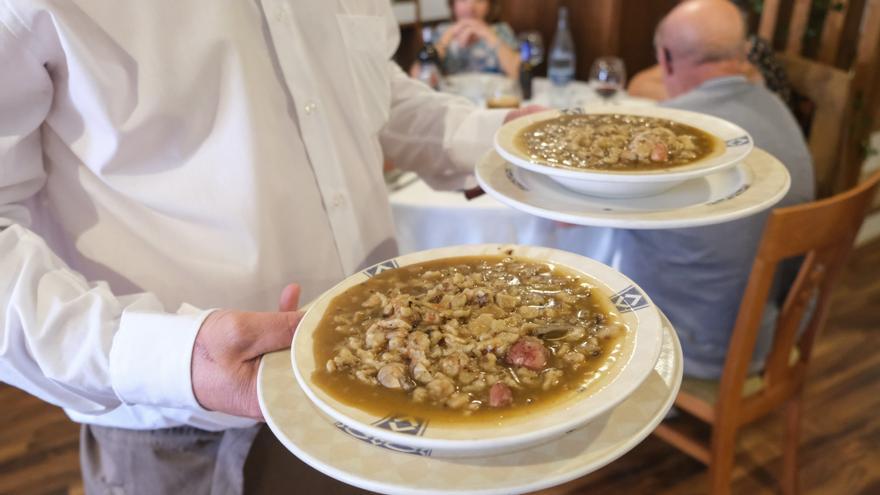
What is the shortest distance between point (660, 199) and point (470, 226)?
1.03 meters

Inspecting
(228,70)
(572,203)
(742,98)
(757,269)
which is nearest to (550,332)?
(572,203)

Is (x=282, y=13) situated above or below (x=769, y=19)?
above

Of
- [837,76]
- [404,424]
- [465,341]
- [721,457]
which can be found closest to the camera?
[404,424]

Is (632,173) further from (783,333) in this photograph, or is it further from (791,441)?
(791,441)

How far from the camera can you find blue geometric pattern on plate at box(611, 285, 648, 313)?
854 mm

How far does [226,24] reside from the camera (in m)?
1.06

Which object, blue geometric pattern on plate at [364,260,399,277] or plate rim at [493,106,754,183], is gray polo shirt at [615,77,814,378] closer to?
plate rim at [493,106,754,183]

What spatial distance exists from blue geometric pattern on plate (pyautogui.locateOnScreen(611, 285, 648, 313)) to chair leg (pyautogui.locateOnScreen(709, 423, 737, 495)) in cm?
136

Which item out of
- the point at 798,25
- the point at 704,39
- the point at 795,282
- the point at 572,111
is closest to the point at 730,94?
the point at 704,39

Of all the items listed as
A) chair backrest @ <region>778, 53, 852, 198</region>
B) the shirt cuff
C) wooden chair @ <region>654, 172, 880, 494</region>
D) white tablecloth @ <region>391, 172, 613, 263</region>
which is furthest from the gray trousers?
chair backrest @ <region>778, 53, 852, 198</region>

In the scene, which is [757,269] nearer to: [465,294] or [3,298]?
[465,294]

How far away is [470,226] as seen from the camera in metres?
2.13

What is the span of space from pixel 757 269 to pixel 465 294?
1.15 meters

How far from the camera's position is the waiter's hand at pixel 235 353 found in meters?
0.84
